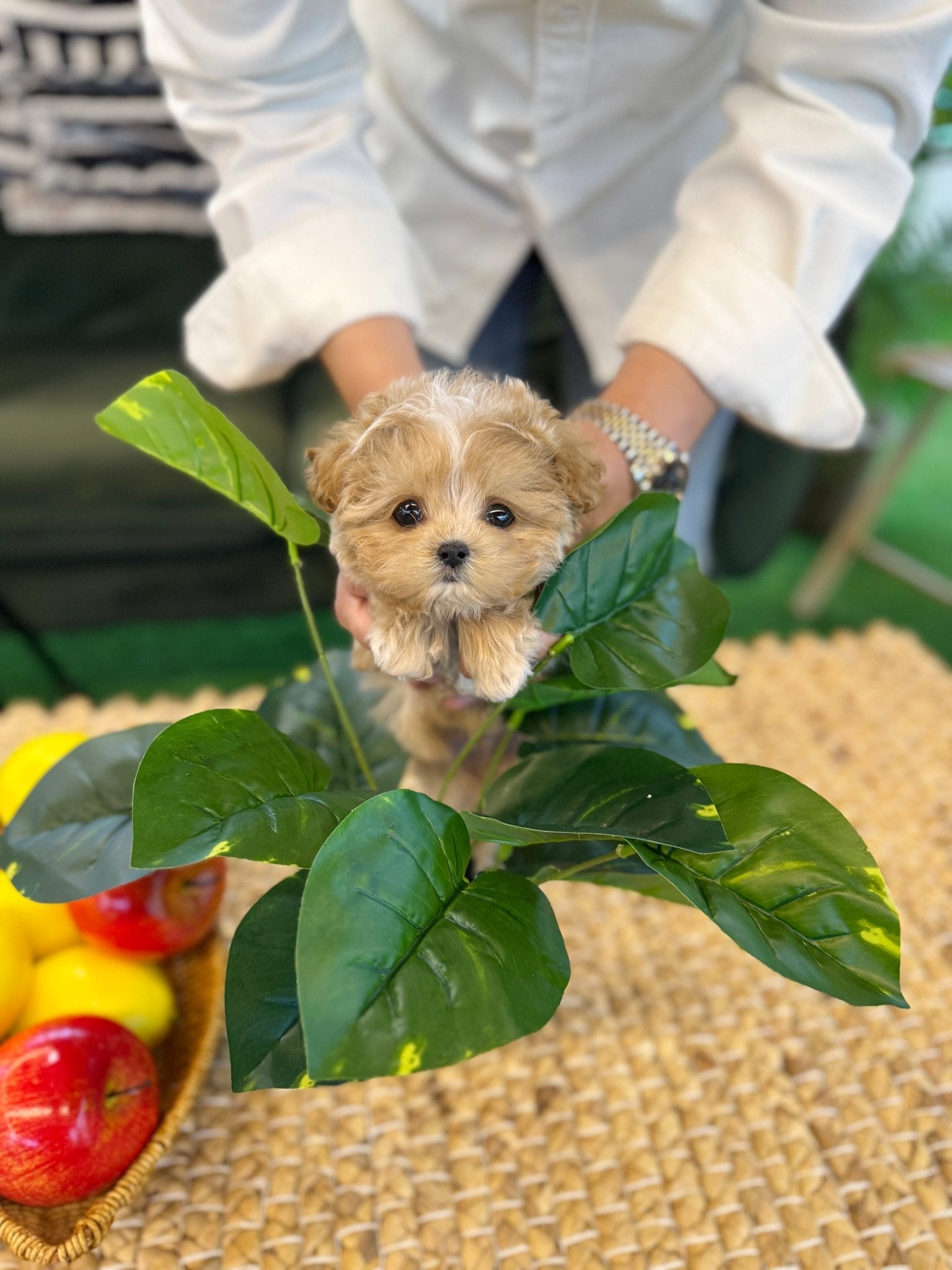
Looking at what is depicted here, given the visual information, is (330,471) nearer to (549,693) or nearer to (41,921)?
(549,693)

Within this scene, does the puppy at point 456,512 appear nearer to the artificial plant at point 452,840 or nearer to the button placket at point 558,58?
the artificial plant at point 452,840

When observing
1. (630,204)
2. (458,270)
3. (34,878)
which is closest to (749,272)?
(630,204)

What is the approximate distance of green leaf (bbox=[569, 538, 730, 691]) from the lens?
2.28ft

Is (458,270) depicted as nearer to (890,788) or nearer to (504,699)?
(504,699)

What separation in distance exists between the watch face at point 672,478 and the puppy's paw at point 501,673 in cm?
29

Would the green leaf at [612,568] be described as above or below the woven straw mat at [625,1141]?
above

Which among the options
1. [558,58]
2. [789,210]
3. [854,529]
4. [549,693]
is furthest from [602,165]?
[854,529]

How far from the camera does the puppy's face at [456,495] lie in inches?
25.2

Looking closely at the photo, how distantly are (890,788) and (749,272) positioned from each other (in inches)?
31.0

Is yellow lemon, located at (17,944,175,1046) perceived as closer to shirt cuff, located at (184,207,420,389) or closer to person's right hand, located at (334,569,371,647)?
person's right hand, located at (334,569,371,647)

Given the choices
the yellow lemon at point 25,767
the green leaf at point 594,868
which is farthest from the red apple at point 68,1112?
the green leaf at point 594,868

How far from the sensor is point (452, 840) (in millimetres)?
620

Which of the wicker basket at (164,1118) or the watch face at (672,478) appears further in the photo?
the watch face at (672,478)

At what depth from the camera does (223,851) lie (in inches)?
22.3
